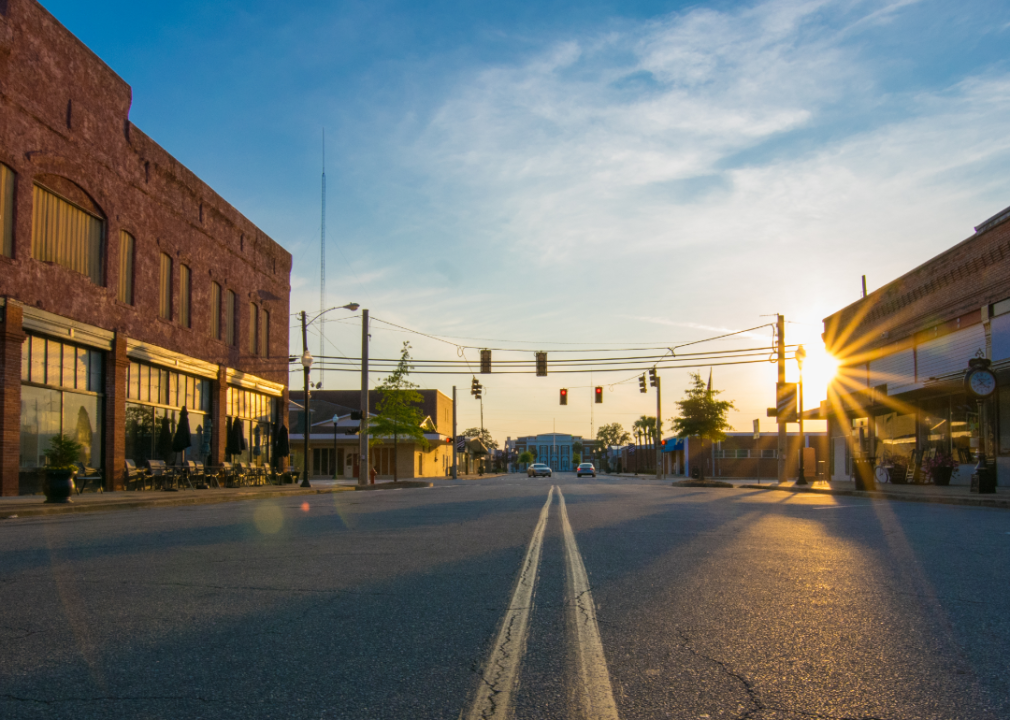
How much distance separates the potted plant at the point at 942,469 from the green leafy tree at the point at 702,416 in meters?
16.0

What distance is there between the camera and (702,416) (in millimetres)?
44219

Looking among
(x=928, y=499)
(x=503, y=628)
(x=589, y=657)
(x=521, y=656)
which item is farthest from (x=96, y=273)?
(x=589, y=657)

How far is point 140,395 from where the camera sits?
90.2 ft

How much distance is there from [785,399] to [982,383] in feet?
50.1

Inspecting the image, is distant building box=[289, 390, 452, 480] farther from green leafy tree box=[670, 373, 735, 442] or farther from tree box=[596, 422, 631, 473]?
tree box=[596, 422, 631, 473]

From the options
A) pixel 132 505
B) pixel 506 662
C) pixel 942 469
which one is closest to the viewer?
pixel 506 662

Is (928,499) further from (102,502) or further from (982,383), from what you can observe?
(102,502)

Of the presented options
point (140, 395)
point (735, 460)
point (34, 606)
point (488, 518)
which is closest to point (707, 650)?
point (34, 606)

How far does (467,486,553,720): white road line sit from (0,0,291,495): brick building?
18771mm

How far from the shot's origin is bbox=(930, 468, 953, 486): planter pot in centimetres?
2744

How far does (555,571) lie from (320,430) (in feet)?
200

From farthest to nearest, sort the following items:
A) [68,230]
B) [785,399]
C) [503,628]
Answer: [785,399]
[68,230]
[503,628]

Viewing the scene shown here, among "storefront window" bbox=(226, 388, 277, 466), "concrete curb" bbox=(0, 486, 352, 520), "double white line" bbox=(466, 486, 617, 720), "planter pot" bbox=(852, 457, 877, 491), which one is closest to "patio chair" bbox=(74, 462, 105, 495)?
"concrete curb" bbox=(0, 486, 352, 520)

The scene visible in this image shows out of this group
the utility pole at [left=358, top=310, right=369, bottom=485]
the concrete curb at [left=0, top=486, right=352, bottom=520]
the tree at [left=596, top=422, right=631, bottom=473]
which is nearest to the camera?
the concrete curb at [left=0, top=486, right=352, bottom=520]
